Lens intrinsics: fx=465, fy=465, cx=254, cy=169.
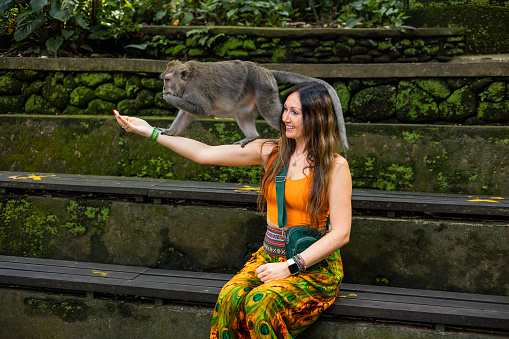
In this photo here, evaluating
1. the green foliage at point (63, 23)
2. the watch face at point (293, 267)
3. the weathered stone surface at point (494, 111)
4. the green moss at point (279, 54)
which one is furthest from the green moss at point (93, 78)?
the weathered stone surface at point (494, 111)

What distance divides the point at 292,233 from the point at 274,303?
34cm

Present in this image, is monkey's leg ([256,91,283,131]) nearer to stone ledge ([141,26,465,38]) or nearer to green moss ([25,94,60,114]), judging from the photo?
stone ledge ([141,26,465,38])

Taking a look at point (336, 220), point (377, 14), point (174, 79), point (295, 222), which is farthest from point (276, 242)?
point (377, 14)

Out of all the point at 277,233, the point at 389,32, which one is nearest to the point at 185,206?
the point at 277,233

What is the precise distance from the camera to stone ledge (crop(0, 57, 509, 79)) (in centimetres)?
355

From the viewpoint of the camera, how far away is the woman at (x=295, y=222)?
209 cm

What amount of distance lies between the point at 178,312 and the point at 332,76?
226 centimetres

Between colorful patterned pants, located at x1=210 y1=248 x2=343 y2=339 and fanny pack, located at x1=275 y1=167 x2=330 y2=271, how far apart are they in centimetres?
9

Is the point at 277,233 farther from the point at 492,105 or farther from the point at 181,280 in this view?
the point at 492,105

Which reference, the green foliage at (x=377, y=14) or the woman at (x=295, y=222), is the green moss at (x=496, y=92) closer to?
the green foliage at (x=377, y=14)

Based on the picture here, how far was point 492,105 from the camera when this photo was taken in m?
3.54

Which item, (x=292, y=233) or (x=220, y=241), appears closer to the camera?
(x=292, y=233)

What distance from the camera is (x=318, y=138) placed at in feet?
7.49

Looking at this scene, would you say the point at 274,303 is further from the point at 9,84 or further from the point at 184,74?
the point at 9,84
